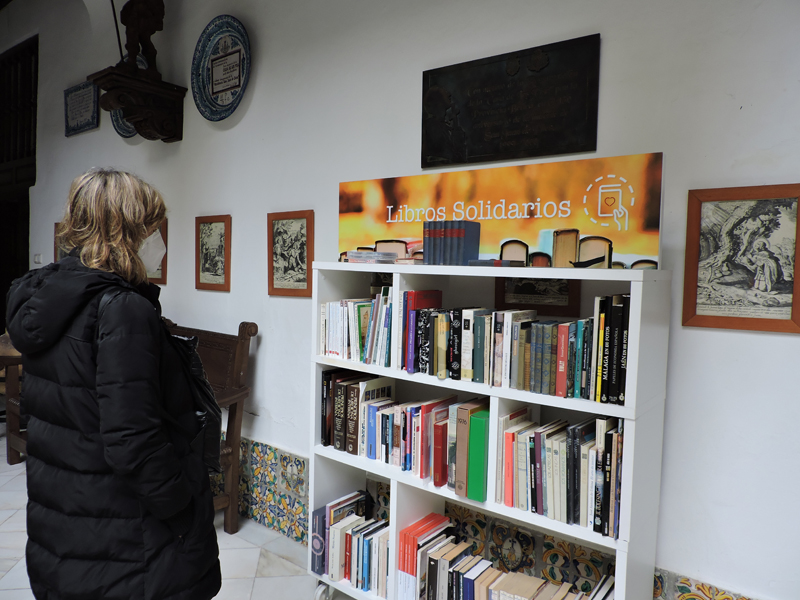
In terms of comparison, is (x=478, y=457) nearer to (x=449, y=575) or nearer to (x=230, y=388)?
(x=449, y=575)

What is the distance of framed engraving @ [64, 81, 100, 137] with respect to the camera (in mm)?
4406

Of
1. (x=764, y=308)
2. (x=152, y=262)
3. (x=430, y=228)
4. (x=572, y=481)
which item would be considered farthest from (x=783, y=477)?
(x=152, y=262)

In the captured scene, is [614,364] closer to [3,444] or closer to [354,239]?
[354,239]

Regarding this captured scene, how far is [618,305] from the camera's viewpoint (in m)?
1.66

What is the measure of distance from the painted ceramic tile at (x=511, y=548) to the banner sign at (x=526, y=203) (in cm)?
110

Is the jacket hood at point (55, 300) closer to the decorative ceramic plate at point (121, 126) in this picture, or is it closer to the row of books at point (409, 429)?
the row of books at point (409, 429)

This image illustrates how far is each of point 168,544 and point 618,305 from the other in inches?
55.1

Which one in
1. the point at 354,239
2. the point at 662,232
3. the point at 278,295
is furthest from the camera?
the point at 278,295

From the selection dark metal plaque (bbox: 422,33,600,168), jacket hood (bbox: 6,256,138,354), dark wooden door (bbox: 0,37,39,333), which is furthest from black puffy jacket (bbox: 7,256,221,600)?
dark wooden door (bbox: 0,37,39,333)

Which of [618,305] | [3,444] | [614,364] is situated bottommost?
[3,444]

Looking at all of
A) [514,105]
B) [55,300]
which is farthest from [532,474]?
[55,300]

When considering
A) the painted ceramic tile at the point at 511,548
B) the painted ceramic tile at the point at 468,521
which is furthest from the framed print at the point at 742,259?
the painted ceramic tile at the point at 468,521

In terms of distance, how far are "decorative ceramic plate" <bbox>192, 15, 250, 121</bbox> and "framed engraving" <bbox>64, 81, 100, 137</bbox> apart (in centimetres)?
147

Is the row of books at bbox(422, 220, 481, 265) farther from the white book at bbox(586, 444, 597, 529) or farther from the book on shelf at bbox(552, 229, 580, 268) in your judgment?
the white book at bbox(586, 444, 597, 529)
